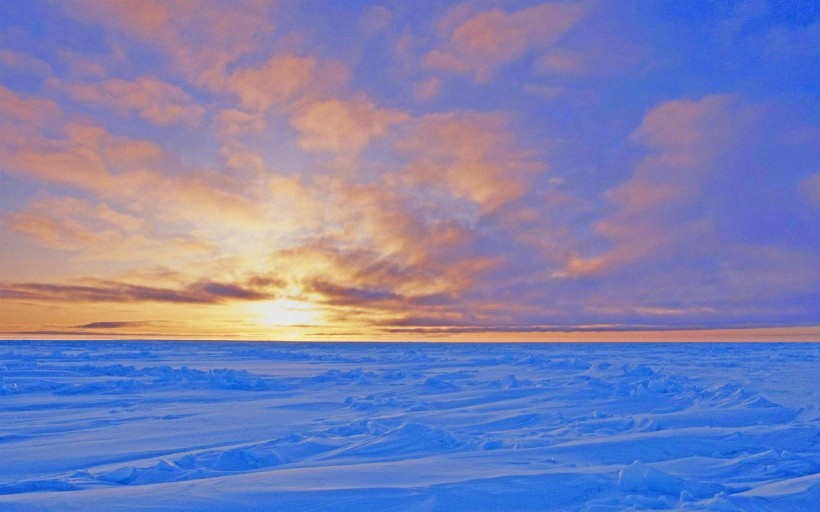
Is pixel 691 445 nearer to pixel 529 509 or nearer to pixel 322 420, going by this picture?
pixel 529 509

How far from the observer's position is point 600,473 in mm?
3848

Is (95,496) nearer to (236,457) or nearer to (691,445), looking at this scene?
(236,457)

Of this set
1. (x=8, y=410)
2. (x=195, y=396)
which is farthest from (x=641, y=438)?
(x=8, y=410)

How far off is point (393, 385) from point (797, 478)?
766 centimetres

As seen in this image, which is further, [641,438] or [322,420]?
[322,420]

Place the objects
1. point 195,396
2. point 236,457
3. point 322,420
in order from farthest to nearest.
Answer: point 195,396
point 322,420
point 236,457

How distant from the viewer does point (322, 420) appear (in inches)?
257

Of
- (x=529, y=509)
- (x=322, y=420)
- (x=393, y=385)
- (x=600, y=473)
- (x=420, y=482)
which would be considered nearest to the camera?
(x=529, y=509)

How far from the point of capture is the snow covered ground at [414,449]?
336cm

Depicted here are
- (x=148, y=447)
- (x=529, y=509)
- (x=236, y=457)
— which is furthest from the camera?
(x=148, y=447)

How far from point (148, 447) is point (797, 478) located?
5.18 metres

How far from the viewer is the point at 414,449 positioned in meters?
4.87

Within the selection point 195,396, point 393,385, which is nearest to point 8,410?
point 195,396

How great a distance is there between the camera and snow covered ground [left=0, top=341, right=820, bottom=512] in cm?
336
